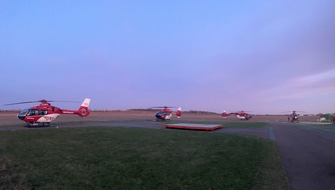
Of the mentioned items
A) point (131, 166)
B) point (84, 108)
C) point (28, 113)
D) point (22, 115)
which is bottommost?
point (131, 166)

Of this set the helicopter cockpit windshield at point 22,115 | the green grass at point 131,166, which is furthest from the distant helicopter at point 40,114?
the green grass at point 131,166

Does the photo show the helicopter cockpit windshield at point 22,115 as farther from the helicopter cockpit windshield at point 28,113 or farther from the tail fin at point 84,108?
the tail fin at point 84,108

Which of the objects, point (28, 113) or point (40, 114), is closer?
point (28, 113)

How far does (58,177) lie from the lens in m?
8.88

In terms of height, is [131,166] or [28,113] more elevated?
[28,113]

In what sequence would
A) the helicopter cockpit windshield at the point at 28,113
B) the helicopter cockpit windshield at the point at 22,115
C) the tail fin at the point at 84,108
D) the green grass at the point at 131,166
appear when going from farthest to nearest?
the tail fin at the point at 84,108 < the helicopter cockpit windshield at the point at 28,113 < the helicopter cockpit windshield at the point at 22,115 < the green grass at the point at 131,166

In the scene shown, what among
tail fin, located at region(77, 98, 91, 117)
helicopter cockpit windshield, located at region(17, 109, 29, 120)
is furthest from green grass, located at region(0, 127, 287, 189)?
tail fin, located at region(77, 98, 91, 117)

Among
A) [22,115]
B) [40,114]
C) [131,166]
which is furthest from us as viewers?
[40,114]

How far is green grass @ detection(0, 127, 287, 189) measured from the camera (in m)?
8.59

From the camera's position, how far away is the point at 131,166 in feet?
34.0

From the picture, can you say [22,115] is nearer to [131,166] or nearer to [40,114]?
[40,114]

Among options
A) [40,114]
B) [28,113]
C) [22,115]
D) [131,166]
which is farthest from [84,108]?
[131,166]

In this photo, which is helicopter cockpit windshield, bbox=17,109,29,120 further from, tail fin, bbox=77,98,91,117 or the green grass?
the green grass

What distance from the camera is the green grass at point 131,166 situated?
28.2 feet
